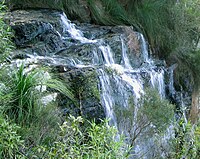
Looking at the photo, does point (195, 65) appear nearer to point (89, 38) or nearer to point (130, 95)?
point (89, 38)

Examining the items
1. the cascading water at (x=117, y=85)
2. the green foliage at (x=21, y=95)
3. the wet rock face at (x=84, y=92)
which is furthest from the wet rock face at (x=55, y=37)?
the green foliage at (x=21, y=95)

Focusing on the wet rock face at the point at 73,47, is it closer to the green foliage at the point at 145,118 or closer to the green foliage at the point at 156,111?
the green foliage at the point at 145,118

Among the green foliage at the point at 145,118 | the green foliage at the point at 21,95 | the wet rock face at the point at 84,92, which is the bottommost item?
the green foliage at the point at 145,118

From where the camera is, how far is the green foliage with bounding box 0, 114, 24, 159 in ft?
8.29

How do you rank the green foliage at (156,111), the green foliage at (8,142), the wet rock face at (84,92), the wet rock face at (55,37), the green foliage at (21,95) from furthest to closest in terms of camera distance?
the wet rock face at (55,37)
the green foliage at (156,111)
the wet rock face at (84,92)
the green foliage at (21,95)
the green foliage at (8,142)

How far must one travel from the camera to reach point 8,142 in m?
2.54

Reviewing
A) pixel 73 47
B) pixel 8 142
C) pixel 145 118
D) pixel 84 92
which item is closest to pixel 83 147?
pixel 8 142

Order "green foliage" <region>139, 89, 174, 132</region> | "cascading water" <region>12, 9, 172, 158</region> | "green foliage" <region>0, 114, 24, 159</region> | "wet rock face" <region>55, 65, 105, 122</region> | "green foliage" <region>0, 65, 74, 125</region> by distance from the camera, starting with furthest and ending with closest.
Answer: "cascading water" <region>12, 9, 172, 158</region> < "green foliage" <region>139, 89, 174, 132</region> < "wet rock face" <region>55, 65, 105, 122</region> < "green foliage" <region>0, 65, 74, 125</region> < "green foliage" <region>0, 114, 24, 159</region>

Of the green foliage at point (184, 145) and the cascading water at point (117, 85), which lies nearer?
the green foliage at point (184, 145)

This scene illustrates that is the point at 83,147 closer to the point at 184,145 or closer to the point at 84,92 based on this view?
the point at 184,145

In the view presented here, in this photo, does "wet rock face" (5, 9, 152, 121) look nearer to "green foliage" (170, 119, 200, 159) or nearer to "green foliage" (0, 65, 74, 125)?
"green foliage" (0, 65, 74, 125)

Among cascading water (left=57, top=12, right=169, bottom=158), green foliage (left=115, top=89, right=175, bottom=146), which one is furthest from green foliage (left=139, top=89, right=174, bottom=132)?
cascading water (left=57, top=12, right=169, bottom=158)

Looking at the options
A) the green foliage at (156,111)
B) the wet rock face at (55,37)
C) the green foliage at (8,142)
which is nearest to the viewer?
the green foliage at (8,142)

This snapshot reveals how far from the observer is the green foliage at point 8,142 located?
2.53m
